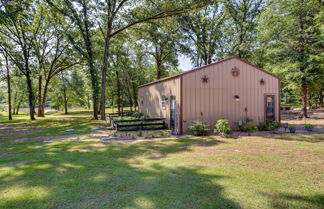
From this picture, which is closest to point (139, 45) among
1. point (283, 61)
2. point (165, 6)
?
point (165, 6)

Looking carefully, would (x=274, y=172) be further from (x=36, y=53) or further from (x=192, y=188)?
(x=36, y=53)

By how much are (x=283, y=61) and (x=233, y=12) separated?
8.20m

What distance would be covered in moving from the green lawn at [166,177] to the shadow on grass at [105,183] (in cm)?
2

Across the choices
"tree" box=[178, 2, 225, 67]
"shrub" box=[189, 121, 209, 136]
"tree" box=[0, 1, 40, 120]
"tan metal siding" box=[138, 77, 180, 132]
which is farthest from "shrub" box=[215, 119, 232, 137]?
"tree" box=[0, 1, 40, 120]

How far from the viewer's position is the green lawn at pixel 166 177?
9.27ft

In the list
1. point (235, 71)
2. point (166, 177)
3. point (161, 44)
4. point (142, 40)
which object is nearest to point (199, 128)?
point (235, 71)

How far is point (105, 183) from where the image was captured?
3500 mm

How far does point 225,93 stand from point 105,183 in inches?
315

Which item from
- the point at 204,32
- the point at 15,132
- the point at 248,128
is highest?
the point at 204,32

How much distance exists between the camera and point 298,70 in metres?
14.0

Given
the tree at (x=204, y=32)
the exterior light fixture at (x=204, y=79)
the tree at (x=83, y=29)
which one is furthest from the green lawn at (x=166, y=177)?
the tree at (x=204, y=32)

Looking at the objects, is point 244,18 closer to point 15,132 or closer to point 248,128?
point 248,128

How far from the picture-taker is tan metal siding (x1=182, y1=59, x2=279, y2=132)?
29.5 ft

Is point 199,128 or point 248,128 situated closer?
point 199,128
